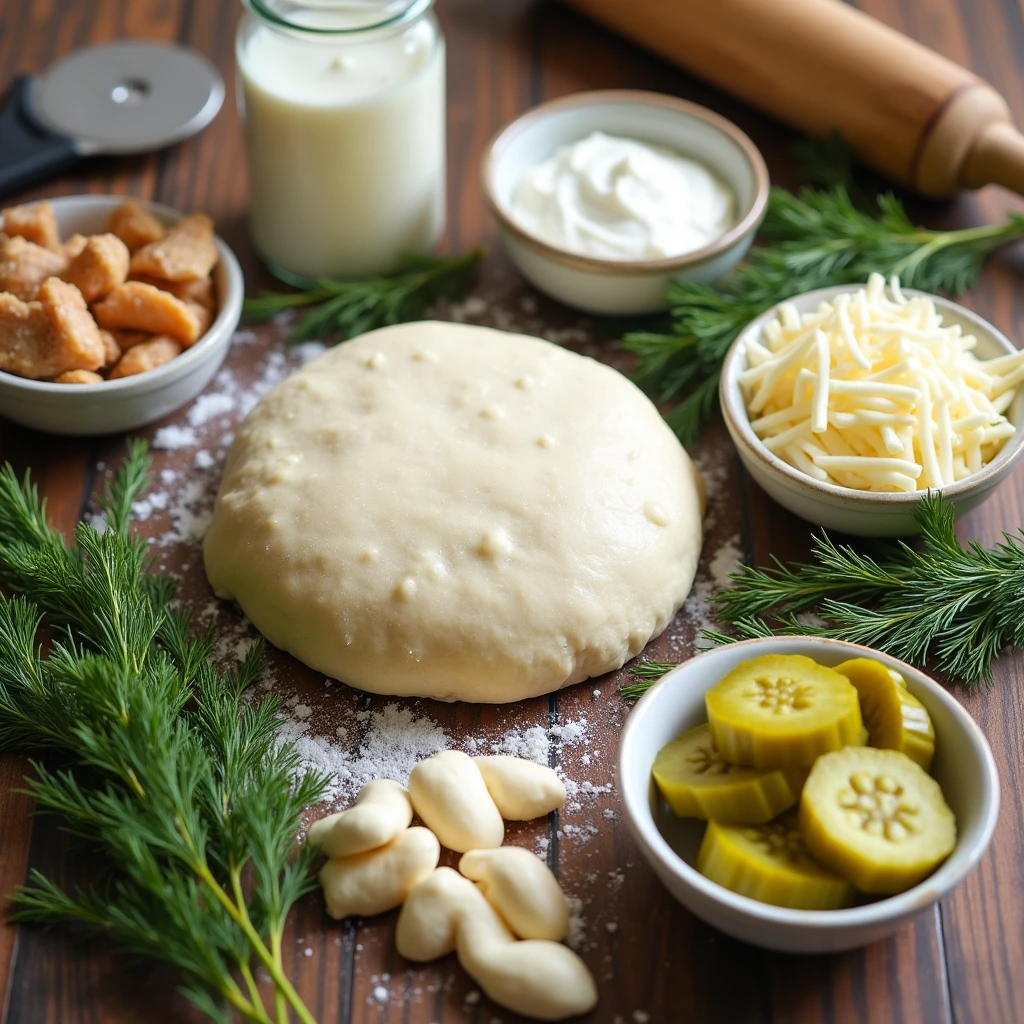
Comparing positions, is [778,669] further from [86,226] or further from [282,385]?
[86,226]

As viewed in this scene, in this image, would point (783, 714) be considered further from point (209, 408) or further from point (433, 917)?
point (209, 408)

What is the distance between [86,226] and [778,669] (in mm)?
1440

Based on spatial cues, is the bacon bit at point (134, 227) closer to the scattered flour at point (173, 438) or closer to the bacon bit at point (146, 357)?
the bacon bit at point (146, 357)

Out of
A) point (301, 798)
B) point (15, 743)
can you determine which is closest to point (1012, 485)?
point (301, 798)

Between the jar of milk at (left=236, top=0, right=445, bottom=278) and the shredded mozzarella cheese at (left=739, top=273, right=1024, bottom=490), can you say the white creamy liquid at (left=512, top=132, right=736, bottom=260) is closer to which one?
the jar of milk at (left=236, top=0, right=445, bottom=278)

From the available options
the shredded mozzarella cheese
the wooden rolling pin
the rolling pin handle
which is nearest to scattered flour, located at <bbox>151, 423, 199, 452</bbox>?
the shredded mozzarella cheese

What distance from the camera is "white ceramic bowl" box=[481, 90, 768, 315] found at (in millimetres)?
2025

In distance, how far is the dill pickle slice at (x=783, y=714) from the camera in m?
1.27

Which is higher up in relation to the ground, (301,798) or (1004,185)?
(1004,185)

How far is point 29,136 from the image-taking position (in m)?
2.36

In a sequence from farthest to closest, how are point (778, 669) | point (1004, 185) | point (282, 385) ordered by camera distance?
point (1004, 185) < point (282, 385) < point (778, 669)

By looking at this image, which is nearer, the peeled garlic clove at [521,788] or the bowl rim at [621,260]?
the peeled garlic clove at [521,788]

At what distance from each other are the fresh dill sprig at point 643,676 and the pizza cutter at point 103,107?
1544 millimetres

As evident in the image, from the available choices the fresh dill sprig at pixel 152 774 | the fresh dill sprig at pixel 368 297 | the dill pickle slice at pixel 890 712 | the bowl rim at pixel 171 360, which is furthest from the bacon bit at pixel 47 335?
the dill pickle slice at pixel 890 712
